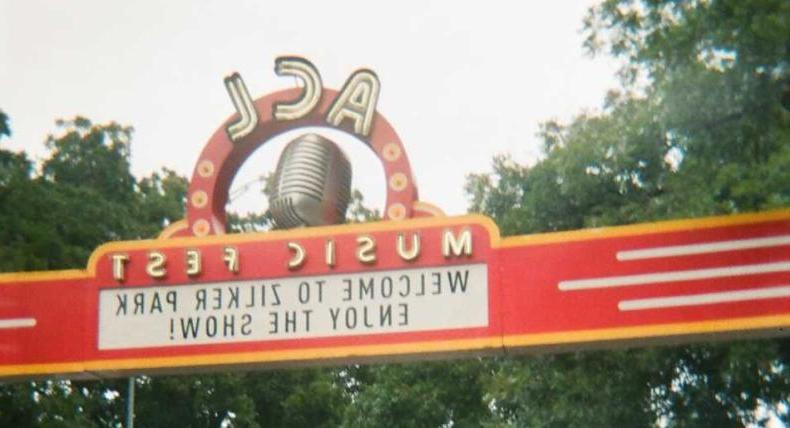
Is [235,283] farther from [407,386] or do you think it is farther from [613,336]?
[407,386]

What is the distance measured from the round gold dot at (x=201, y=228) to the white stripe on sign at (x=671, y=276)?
109 inches

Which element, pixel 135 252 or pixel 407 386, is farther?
pixel 407 386

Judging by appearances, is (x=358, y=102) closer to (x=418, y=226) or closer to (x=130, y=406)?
(x=418, y=226)

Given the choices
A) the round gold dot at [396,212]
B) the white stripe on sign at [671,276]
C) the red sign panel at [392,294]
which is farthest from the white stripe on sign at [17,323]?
the white stripe on sign at [671,276]

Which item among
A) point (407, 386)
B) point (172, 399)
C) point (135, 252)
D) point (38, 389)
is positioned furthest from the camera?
point (172, 399)

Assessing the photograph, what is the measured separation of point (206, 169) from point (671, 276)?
366 cm

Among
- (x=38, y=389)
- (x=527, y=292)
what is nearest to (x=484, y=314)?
(x=527, y=292)

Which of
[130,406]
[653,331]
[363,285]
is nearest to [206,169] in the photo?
[363,285]

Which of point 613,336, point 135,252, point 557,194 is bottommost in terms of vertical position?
point 613,336

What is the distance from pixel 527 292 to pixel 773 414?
34.4 feet

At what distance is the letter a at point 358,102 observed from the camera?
537 inches

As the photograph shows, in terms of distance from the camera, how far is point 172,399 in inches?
1574

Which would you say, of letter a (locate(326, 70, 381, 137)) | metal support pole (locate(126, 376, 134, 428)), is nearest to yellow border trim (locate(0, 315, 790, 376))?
letter a (locate(326, 70, 381, 137))

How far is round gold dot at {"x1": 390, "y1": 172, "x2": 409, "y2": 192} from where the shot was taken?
1355cm
